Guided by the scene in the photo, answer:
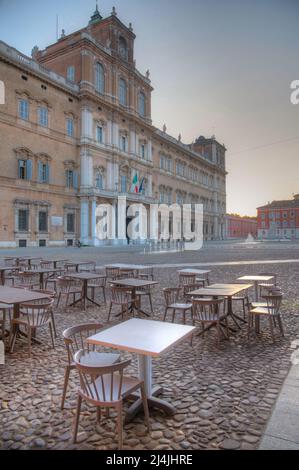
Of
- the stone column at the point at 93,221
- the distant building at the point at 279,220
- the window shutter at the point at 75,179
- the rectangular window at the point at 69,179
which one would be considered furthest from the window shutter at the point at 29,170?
the distant building at the point at 279,220

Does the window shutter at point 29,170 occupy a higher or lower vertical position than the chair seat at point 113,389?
higher

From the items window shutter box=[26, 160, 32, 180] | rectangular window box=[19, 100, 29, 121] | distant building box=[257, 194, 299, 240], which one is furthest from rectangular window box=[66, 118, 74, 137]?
distant building box=[257, 194, 299, 240]

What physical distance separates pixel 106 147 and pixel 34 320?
3181 cm

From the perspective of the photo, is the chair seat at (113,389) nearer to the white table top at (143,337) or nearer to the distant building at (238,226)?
the white table top at (143,337)

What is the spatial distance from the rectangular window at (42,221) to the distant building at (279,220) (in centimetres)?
6205

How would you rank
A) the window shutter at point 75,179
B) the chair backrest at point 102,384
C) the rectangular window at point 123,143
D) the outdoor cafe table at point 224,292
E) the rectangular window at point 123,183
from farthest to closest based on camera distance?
the rectangular window at point 123,143 < the rectangular window at point 123,183 < the window shutter at point 75,179 < the outdoor cafe table at point 224,292 < the chair backrest at point 102,384

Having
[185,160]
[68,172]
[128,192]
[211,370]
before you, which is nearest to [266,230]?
[185,160]

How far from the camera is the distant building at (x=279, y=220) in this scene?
78.9 meters

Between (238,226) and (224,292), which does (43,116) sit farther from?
(238,226)

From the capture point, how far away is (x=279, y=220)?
81.4 metres

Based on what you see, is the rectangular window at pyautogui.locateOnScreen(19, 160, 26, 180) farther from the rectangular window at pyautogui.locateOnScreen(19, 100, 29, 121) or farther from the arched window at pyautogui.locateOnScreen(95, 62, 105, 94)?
the arched window at pyautogui.locateOnScreen(95, 62, 105, 94)

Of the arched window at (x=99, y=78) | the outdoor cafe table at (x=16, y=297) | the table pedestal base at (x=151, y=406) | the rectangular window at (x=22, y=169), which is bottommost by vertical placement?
the table pedestal base at (x=151, y=406)

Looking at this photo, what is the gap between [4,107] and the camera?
25797 millimetres
